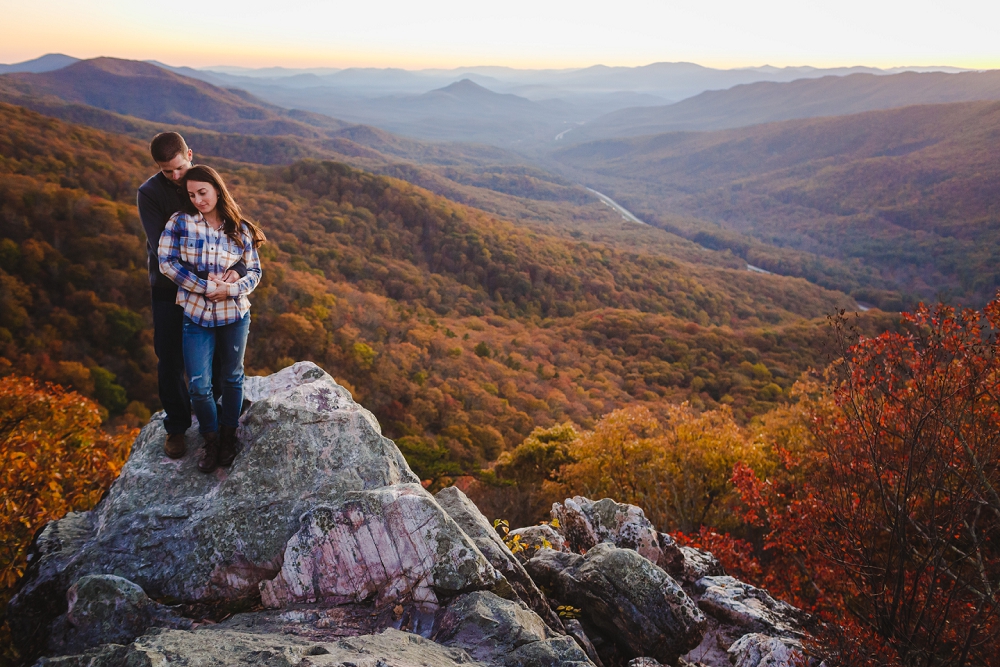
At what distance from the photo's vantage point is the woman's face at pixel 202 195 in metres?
4.77

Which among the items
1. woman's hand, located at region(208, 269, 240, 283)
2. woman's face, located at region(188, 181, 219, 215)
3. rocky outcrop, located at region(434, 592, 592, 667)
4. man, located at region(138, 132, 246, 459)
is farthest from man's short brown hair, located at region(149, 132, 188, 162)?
rocky outcrop, located at region(434, 592, 592, 667)

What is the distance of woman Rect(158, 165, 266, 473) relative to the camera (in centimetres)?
480

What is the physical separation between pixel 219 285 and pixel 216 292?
7 cm

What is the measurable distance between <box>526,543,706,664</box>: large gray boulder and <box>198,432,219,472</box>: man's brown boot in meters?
3.91

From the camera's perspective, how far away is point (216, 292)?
15.9 ft

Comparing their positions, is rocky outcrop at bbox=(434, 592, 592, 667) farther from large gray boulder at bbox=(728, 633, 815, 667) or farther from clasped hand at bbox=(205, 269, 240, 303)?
clasped hand at bbox=(205, 269, 240, 303)

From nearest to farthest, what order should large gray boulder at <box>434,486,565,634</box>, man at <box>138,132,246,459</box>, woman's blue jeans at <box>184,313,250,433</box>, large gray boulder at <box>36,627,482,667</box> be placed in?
1. large gray boulder at <box>36,627,482,667</box>
2. man at <box>138,132,246,459</box>
3. woman's blue jeans at <box>184,313,250,433</box>
4. large gray boulder at <box>434,486,565,634</box>

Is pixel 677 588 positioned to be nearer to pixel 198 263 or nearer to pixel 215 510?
pixel 215 510

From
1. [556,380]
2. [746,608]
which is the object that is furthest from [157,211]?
[556,380]

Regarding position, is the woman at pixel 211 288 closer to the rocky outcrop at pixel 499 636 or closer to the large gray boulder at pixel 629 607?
the rocky outcrop at pixel 499 636

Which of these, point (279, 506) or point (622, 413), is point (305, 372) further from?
point (622, 413)

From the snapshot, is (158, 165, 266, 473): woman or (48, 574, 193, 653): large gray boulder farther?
(158, 165, 266, 473): woman

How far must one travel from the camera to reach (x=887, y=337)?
933 cm

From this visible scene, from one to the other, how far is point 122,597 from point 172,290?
8.57 ft
